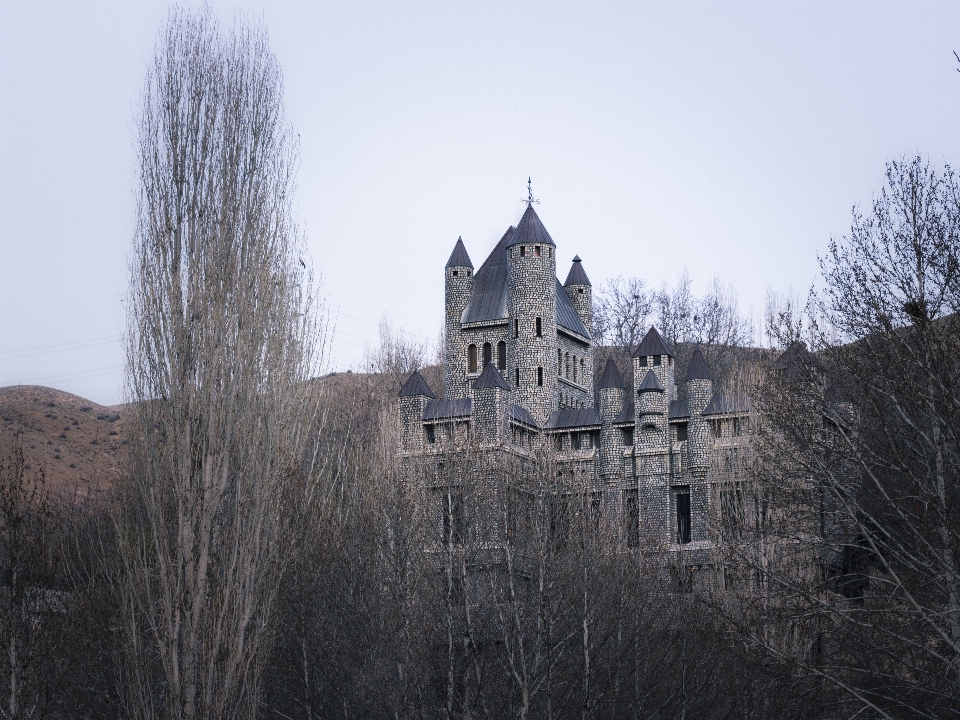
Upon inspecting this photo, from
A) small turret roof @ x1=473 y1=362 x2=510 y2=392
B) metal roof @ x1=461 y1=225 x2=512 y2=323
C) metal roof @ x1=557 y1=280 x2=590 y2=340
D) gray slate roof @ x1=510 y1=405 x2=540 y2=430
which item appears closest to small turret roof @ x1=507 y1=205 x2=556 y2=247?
metal roof @ x1=461 y1=225 x2=512 y2=323

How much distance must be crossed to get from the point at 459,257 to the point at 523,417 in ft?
33.3

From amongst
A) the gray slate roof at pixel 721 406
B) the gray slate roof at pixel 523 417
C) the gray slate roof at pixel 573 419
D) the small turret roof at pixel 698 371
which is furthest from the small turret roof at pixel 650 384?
the gray slate roof at pixel 523 417

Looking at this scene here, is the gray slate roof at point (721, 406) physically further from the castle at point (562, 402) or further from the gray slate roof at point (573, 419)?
the gray slate roof at point (573, 419)

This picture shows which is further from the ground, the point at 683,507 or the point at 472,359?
the point at 472,359

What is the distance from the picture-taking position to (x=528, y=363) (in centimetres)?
5478

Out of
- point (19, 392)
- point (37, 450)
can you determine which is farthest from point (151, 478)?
point (19, 392)

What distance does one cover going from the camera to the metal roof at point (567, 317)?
2256 inches

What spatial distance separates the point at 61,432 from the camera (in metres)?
83.8

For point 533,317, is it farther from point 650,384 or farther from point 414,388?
point 650,384

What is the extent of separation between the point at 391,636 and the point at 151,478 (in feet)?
26.8

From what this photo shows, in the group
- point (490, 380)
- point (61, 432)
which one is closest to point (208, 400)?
point (490, 380)

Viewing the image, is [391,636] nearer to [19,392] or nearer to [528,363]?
[528,363]

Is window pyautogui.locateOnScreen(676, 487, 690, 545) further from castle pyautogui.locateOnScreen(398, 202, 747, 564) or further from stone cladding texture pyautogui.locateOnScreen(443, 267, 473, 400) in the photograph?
stone cladding texture pyautogui.locateOnScreen(443, 267, 473, 400)

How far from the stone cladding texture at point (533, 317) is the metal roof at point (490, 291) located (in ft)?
3.24
